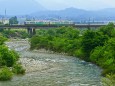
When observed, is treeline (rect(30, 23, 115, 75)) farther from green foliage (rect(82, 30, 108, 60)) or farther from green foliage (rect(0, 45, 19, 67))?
green foliage (rect(0, 45, 19, 67))

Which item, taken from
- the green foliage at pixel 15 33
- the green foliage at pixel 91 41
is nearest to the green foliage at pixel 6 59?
the green foliage at pixel 91 41

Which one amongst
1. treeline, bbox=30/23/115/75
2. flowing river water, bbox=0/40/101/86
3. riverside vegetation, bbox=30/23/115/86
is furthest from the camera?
treeline, bbox=30/23/115/75

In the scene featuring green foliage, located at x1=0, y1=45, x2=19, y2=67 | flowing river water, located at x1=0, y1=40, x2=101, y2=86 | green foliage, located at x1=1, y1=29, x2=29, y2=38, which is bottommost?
green foliage, located at x1=1, y1=29, x2=29, y2=38

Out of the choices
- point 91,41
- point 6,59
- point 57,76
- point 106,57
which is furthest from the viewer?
point 91,41

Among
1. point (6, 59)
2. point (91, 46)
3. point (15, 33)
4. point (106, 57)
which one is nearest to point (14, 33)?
point (15, 33)

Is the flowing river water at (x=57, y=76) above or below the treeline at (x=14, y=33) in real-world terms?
above

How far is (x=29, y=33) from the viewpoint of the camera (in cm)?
11538

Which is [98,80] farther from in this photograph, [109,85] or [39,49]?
[39,49]

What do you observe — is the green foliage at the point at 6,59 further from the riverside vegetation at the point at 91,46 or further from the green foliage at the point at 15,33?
the green foliage at the point at 15,33

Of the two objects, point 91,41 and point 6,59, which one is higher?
point 91,41

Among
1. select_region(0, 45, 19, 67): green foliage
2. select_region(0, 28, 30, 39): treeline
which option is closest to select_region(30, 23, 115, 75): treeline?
select_region(0, 45, 19, 67): green foliage

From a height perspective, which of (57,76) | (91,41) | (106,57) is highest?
(91,41)

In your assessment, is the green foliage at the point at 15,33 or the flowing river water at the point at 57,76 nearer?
the flowing river water at the point at 57,76

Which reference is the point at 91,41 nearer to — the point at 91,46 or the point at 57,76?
the point at 91,46
